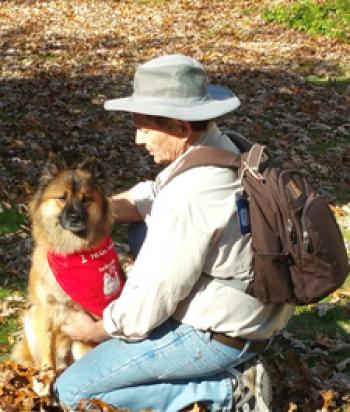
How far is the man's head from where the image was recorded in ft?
10.6

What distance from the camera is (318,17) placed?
57.9 feet

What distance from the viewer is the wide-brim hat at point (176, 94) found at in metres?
3.21

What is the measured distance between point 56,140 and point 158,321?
19.7ft

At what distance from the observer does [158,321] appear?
3.37m

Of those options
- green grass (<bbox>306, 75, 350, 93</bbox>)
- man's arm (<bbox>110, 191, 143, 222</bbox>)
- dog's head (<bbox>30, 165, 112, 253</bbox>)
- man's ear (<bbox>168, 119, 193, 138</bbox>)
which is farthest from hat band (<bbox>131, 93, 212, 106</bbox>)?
green grass (<bbox>306, 75, 350, 93</bbox>)

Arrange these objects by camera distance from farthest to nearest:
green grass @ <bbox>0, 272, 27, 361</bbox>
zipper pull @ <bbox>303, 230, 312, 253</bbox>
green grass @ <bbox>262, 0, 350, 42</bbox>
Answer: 1. green grass @ <bbox>262, 0, 350, 42</bbox>
2. green grass @ <bbox>0, 272, 27, 361</bbox>
3. zipper pull @ <bbox>303, 230, 312, 253</bbox>

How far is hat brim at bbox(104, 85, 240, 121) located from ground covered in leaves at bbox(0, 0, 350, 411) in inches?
46.9

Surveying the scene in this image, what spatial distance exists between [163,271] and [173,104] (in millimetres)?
886

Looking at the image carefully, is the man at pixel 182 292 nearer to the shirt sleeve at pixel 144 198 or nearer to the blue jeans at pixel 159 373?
the blue jeans at pixel 159 373

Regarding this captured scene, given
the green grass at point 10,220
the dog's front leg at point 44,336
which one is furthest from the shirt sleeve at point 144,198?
the green grass at point 10,220

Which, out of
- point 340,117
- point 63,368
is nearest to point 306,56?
point 340,117

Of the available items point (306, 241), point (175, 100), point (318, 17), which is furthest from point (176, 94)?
point (318, 17)

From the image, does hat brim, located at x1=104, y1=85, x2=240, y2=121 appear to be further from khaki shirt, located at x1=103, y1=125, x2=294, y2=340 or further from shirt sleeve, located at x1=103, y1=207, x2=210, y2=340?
shirt sleeve, located at x1=103, y1=207, x2=210, y2=340

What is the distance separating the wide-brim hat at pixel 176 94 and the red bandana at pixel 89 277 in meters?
1.18
